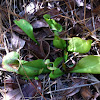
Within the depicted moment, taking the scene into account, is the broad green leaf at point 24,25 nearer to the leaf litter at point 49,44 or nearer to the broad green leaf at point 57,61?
the leaf litter at point 49,44

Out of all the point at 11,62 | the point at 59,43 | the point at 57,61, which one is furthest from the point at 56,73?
the point at 11,62

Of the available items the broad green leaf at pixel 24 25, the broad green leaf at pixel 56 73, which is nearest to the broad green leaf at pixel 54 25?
the broad green leaf at pixel 24 25

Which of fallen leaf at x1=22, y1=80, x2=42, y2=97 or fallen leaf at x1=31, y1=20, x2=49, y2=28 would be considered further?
fallen leaf at x1=31, y1=20, x2=49, y2=28

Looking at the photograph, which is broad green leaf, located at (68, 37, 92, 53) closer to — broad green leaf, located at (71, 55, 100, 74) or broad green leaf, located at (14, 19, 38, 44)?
broad green leaf, located at (71, 55, 100, 74)

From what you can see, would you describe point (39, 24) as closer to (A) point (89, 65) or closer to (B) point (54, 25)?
(B) point (54, 25)

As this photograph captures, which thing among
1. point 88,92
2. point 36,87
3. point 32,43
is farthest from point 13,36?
point 88,92

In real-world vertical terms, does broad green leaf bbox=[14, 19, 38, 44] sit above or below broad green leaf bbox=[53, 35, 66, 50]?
above

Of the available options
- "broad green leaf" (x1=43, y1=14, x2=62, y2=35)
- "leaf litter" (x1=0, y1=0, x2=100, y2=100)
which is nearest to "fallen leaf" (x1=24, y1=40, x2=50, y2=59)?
"leaf litter" (x1=0, y1=0, x2=100, y2=100)
